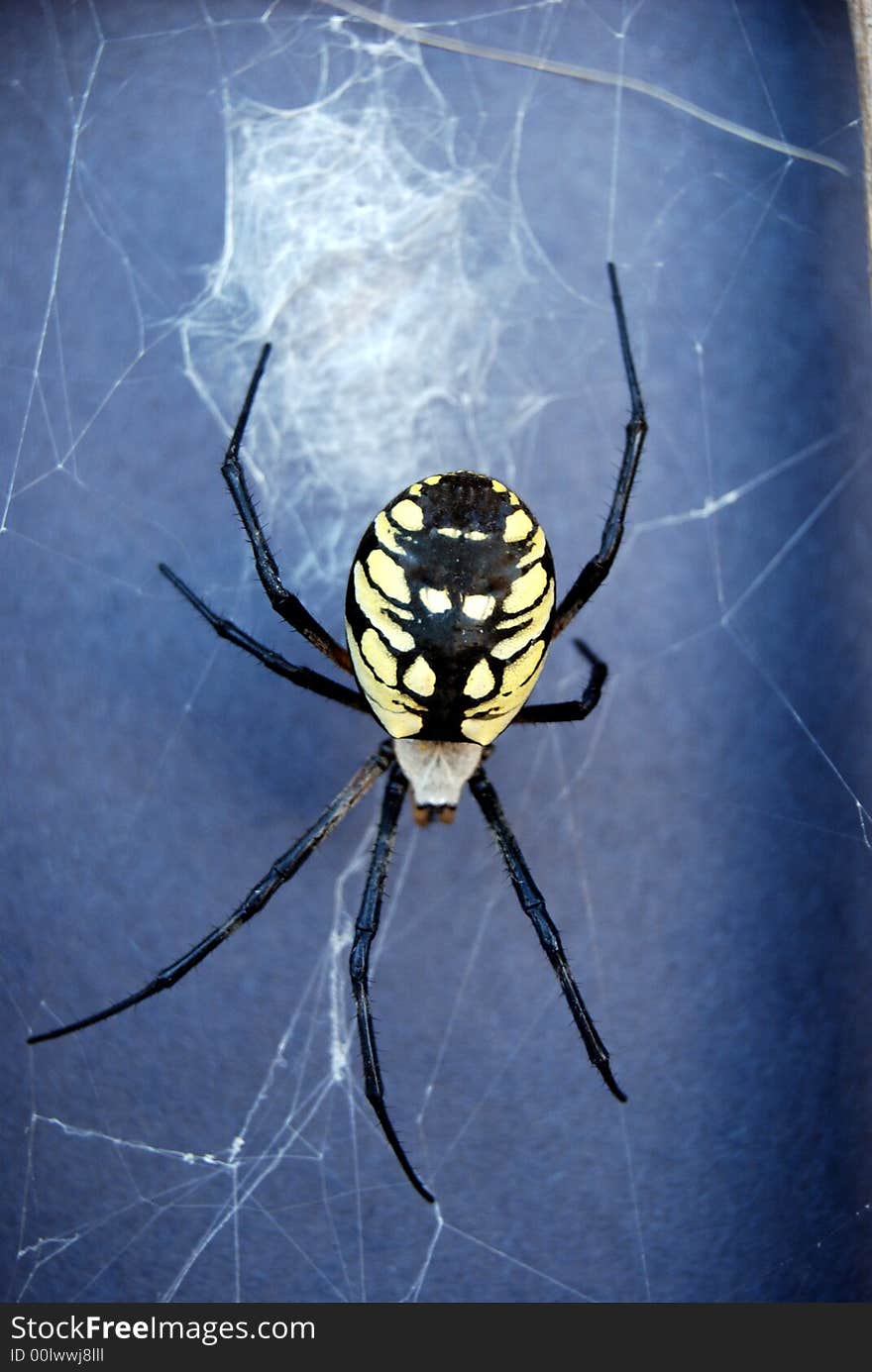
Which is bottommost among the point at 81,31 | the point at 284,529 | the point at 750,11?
the point at 284,529

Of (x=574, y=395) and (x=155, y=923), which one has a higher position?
(x=574, y=395)

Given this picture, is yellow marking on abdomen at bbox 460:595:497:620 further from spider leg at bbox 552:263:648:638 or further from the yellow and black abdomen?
spider leg at bbox 552:263:648:638

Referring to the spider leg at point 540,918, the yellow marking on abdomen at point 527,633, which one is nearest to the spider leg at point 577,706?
the spider leg at point 540,918

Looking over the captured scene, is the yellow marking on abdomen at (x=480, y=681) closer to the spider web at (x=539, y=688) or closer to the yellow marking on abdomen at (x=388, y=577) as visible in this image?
the yellow marking on abdomen at (x=388, y=577)

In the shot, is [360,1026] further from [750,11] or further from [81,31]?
[750,11]

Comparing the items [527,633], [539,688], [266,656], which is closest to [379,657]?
[527,633]

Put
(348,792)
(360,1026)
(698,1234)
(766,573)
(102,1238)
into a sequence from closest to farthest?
(360,1026) < (348,792) < (102,1238) < (698,1234) < (766,573)

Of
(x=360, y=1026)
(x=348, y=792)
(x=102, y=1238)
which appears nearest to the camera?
(x=360, y=1026)

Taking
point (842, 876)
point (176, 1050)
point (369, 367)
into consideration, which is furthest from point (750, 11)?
point (176, 1050)
